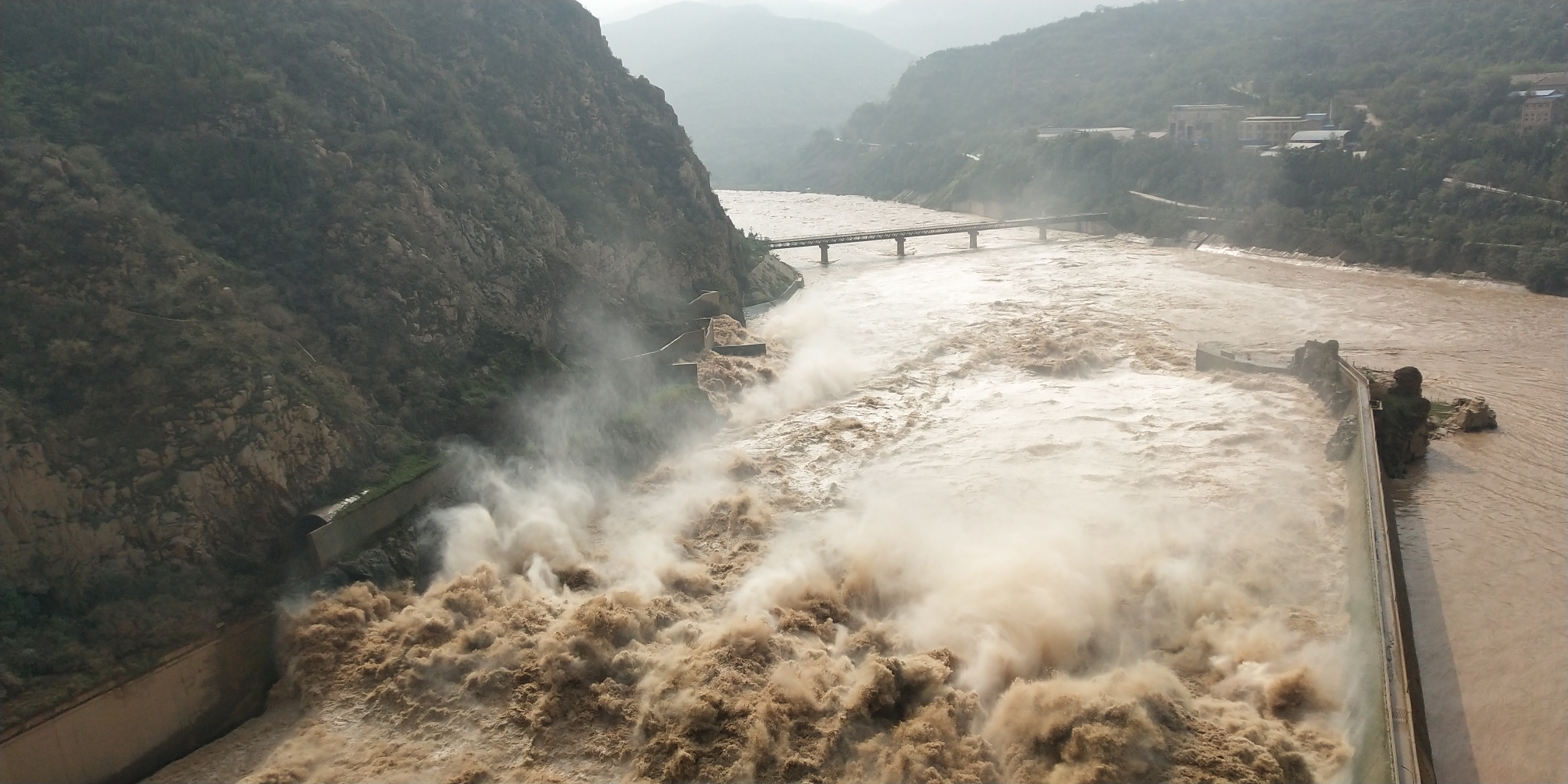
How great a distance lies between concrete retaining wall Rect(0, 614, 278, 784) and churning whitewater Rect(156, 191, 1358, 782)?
65 centimetres

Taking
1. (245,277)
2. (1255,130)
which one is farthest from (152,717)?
(1255,130)

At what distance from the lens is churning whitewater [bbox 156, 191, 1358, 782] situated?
1581 cm

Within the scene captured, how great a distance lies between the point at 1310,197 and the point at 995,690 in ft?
197

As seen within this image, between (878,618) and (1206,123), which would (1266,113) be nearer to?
(1206,123)

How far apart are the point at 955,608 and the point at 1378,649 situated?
6956mm

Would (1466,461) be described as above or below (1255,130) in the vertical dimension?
below

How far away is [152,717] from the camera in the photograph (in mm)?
17625

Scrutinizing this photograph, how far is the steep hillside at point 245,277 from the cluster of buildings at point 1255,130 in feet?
172

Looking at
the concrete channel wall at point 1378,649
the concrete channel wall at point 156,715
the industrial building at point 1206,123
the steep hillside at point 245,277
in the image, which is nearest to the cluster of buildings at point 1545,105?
the industrial building at point 1206,123

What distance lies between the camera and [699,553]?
23203 mm

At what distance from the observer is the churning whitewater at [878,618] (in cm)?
1581

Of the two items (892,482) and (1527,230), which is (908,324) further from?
(1527,230)

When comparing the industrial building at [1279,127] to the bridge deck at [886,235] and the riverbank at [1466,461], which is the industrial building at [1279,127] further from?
the riverbank at [1466,461]

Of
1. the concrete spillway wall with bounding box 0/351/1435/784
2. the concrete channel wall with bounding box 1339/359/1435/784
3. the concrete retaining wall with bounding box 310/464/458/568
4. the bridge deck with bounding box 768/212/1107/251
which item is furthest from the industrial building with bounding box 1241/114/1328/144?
the concrete retaining wall with bounding box 310/464/458/568
